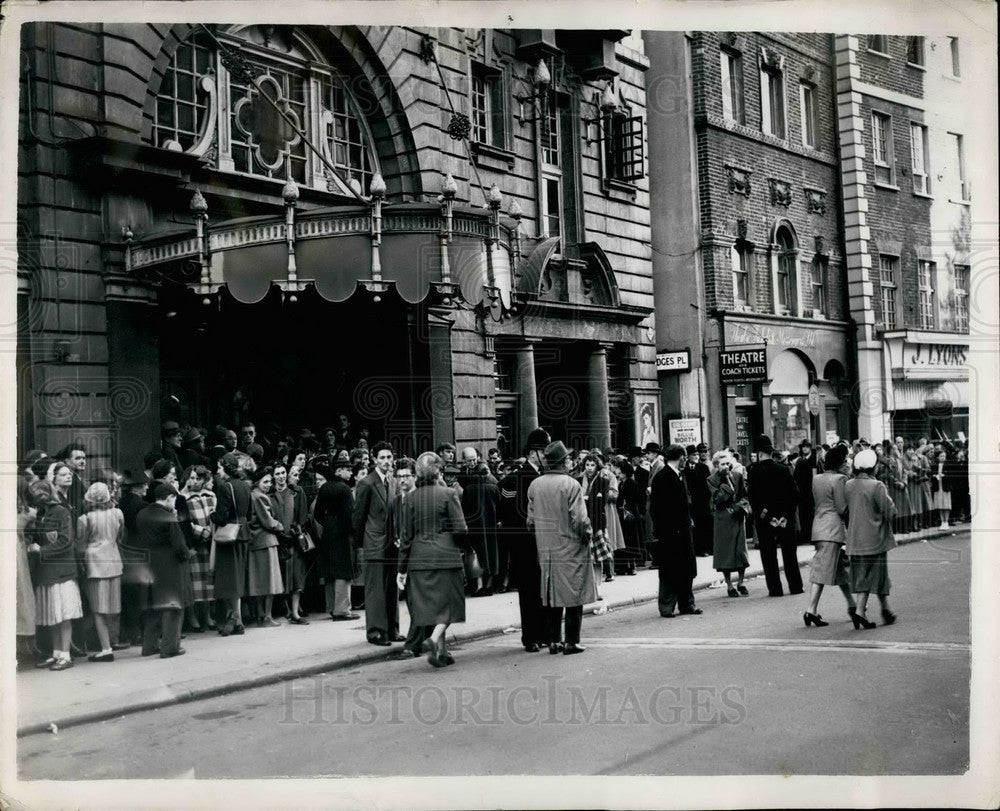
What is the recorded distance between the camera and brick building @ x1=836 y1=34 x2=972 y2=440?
30.0m

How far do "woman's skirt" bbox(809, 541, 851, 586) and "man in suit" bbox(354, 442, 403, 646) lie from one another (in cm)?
449

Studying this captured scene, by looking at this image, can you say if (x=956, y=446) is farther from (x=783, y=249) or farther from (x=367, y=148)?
(x=367, y=148)

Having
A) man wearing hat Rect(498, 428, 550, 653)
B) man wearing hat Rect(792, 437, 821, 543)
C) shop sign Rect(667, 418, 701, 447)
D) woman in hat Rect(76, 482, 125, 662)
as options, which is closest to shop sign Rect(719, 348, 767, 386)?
shop sign Rect(667, 418, 701, 447)

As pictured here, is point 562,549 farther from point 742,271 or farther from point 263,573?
point 742,271

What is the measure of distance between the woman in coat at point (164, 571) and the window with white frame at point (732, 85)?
2024 centimetres

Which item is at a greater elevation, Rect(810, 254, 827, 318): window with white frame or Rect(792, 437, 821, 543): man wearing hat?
Rect(810, 254, 827, 318): window with white frame

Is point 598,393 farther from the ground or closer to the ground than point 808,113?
closer to the ground

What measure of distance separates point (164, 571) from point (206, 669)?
1.29 metres

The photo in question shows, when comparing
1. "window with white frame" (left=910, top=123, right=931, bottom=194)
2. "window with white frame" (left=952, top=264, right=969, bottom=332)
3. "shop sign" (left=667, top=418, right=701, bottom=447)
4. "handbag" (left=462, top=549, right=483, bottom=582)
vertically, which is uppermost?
"window with white frame" (left=910, top=123, right=931, bottom=194)

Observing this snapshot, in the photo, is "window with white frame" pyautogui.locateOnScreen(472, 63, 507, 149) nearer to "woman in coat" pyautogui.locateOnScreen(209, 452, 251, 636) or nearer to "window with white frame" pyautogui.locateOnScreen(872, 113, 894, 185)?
"woman in coat" pyautogui.locateOnScreen(209, 452, 251, 636)

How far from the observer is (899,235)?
31453 millimetres

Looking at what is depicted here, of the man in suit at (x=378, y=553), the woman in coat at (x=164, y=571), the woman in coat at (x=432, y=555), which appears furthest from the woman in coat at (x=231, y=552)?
the woman in coat at (x=432, y=555)

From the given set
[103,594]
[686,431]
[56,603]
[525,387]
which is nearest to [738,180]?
[686,431]

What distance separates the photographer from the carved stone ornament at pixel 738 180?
27.1m
